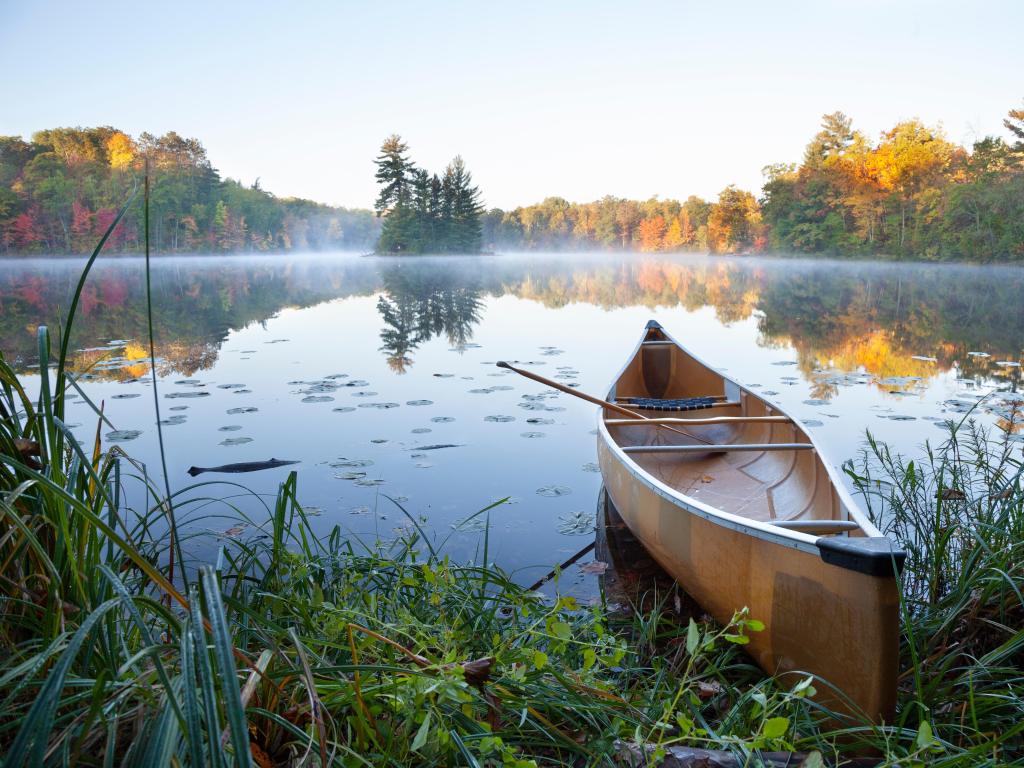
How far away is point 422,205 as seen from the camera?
5144 cm

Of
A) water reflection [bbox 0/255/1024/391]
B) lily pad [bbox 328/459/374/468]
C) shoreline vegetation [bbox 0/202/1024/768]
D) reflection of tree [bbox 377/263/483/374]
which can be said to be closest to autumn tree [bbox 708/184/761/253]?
water reflection [bbox 0/255/1024/391]

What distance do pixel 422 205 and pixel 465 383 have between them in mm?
46588

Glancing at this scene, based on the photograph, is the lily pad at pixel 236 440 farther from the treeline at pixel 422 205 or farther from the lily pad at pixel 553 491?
the treeline at pixel 422 205

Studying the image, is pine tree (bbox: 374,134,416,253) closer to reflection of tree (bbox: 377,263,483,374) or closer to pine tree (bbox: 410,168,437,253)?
pine tree (bbox: 410,168,437,253)

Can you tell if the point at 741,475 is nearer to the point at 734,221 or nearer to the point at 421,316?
the point at 421,316

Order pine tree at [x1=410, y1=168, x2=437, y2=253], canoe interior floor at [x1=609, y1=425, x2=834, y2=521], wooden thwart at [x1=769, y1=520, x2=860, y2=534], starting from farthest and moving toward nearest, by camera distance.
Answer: pine tree at [x1=410, y1=168, x2=437, y2=253]
canoe interior floor at [x1=609, y1=425, x2=834, y2=521]
wooden thwart at [x1=769, y1=520, x2=860, y2=534]

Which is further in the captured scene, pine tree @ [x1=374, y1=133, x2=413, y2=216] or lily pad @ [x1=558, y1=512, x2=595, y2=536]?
pine tree @ [x1=374, y1=133, x2=413, y2=216]

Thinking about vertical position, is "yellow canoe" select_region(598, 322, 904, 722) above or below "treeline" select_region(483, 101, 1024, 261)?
below

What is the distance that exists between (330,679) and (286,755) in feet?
0.52

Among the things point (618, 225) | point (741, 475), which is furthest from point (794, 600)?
point (618, 225)

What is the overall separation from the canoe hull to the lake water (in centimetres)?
77

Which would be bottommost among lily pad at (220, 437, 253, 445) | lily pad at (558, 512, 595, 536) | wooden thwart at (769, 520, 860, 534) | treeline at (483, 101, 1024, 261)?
lily pad at (558, 512, 595, 536)

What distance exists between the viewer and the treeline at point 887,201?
96.5 feet

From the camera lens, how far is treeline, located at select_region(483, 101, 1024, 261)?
29422mm
